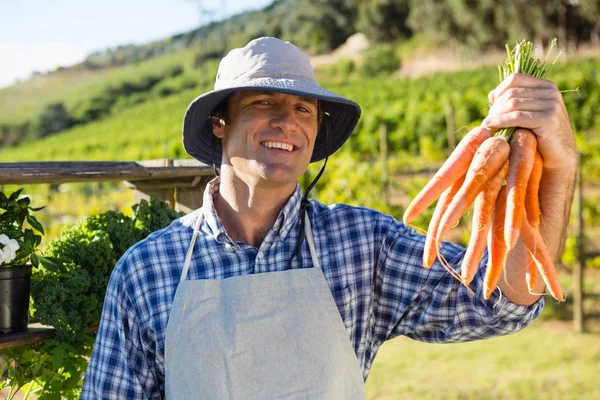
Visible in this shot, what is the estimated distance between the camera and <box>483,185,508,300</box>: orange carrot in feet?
5.40

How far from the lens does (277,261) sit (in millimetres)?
1896

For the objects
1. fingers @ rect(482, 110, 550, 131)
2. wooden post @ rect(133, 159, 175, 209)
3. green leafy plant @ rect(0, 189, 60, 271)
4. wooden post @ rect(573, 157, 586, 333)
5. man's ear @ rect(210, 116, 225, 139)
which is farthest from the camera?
wooden post @ rect(573, 157, 586, 333)

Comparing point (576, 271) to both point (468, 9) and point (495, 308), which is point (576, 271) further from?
point (468, 9)

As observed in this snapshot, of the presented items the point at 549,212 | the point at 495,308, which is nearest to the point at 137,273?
the point at 495,308

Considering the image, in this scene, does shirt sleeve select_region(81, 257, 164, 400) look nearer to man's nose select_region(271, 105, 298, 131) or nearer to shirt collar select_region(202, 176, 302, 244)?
shirt collar select_region(202, 176, 302, 244)

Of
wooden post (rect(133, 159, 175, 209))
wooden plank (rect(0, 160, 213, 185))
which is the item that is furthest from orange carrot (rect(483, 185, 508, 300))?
wooden post (rect(133, 159, 175, 209))

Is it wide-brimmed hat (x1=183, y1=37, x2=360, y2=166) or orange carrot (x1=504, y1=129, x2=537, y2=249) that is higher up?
wide-brimmed hat (x1=183, y1=37, x2=360, y2=166)

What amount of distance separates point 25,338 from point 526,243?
1.47 meters

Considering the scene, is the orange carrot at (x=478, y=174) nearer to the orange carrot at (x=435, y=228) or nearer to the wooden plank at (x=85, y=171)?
the orange carrot at (x=435, y=228)

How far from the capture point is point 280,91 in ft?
5.84

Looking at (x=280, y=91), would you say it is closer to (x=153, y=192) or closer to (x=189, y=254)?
(x=189, y=254)

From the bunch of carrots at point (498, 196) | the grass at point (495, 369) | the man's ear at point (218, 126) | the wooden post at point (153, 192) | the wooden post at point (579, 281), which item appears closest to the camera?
the bunch of carrots at point (498, 196)

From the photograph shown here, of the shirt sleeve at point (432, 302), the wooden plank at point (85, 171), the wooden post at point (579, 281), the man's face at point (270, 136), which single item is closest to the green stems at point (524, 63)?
the shirt sleeve at point (432, 302)

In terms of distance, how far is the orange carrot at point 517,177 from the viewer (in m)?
1.52
